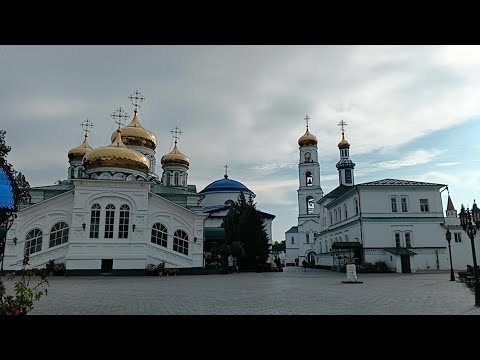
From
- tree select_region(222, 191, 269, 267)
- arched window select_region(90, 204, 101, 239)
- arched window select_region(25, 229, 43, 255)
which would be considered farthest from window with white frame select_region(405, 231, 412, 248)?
arched window select_region(25, 229, 43, 255)

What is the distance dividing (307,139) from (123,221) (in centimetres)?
2893

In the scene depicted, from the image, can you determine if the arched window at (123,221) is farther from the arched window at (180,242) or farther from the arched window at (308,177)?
the arched window at (308,177)

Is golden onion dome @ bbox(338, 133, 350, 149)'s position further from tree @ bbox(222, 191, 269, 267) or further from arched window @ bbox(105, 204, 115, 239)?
arched window @ bbox(105, 204, 115, 239)

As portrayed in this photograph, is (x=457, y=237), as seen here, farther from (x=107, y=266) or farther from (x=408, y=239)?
(x=107, y=266)

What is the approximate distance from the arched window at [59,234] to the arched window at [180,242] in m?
6.14

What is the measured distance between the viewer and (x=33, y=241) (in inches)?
829

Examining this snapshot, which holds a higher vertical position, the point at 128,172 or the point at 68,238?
the point at 128,172

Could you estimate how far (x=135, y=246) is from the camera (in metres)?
21.2

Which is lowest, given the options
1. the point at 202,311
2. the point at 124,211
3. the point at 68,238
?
the point at 202,311

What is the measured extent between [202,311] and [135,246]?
14495 mm
